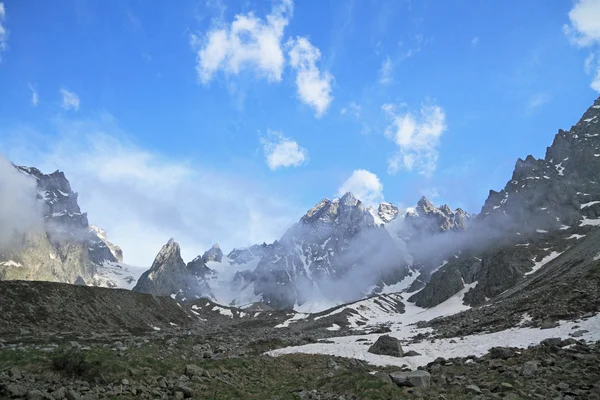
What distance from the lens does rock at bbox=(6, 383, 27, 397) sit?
12280 mm

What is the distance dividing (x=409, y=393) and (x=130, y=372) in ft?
41.2

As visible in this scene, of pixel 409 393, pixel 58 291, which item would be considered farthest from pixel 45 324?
pixel 409 393

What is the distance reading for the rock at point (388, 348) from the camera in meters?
32.5

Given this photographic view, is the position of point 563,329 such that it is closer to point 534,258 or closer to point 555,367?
point 555,367

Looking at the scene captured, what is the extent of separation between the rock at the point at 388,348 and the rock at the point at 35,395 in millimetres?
26731

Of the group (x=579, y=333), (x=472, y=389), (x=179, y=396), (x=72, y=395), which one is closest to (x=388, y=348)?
(x=579, y=333)

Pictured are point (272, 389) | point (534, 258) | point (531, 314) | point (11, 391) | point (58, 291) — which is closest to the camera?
point (11, 391)

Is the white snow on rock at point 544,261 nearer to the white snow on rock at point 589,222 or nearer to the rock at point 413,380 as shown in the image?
the white snow on rock at point 589,222

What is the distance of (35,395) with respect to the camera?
12.3m

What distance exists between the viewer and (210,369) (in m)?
20.3

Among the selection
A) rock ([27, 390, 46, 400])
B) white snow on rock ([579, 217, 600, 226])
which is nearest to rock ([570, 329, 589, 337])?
rock ([27, 390, 46, 400])

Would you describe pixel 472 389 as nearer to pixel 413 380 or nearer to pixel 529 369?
pixel 413 380

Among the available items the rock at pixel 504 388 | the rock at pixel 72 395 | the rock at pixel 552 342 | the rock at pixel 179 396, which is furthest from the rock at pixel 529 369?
the rock at pixel 72 395

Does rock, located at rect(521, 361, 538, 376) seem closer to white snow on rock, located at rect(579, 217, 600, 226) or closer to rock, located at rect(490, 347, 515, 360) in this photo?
rock, located at rect(490, 347, 515, 360)
